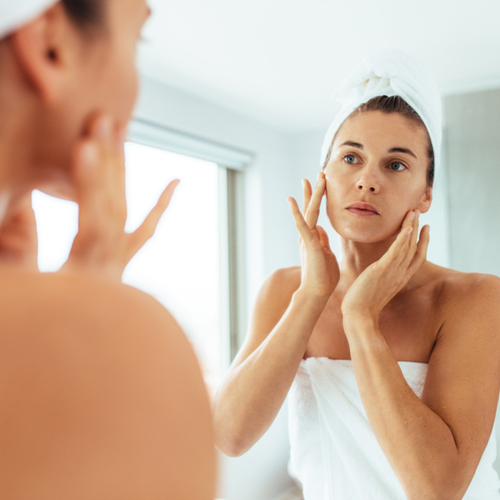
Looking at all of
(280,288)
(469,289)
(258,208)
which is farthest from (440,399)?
(258,208)

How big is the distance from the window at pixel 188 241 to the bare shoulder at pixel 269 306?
0.82m

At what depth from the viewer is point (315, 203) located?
1.16 metres

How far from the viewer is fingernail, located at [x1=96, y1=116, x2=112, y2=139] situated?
28 cm

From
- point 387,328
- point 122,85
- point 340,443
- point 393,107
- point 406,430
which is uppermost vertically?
point 393,107

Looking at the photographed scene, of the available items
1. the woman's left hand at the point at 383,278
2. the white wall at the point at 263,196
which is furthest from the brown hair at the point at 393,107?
the white wall at the point at 263,196

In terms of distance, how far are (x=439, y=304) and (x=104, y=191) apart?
0.95 m

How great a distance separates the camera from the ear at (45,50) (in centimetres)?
25

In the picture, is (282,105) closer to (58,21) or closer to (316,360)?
(316,360)

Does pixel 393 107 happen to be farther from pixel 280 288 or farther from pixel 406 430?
pixel 406 430

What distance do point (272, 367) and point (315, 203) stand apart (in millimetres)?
402

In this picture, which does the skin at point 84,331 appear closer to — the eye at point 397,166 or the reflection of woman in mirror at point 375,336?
the reflection of woman in mirror at point 375,336

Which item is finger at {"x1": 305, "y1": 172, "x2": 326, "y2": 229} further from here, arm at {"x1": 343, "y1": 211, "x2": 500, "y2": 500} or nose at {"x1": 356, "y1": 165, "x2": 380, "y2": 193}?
arm at {"x1": 343, "y1": 211, "x2": 500, "y2": 500}

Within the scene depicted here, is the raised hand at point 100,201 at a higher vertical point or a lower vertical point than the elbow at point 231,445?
higher

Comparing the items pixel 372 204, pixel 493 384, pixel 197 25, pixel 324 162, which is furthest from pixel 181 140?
pixel 493 384
